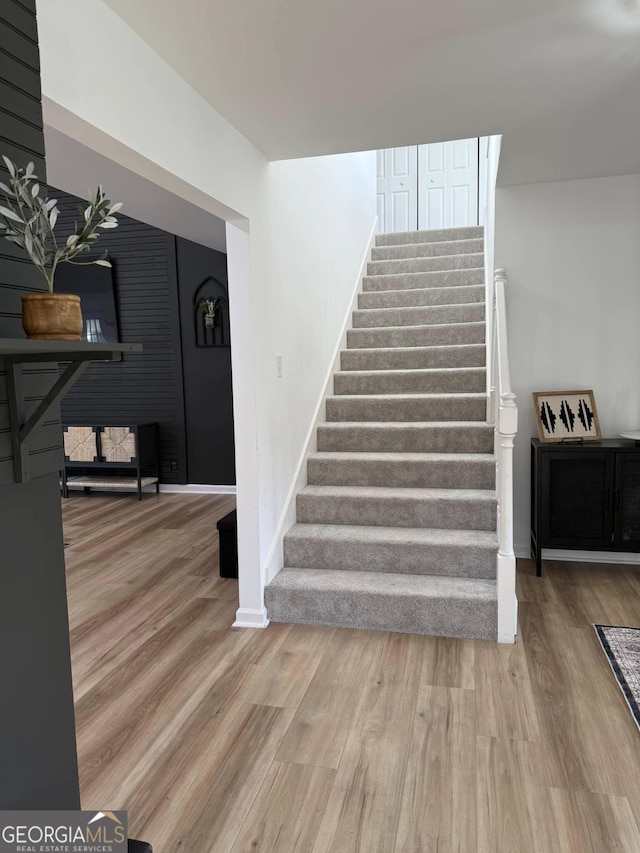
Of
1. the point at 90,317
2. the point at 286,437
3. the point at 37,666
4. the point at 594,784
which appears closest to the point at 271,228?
the point at 286,437

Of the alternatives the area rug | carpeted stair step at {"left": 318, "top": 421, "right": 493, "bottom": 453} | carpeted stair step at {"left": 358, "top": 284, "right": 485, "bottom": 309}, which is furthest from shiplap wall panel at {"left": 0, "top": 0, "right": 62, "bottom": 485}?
carpeted stair step at {"left": 358, "top": 284, "right": 485, "bottom": 309}

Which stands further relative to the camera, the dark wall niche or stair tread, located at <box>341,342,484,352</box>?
the dark wall niche

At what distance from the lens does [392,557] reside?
3.28 metres

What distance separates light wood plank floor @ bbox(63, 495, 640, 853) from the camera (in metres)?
1.77

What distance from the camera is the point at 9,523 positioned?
1.30 metres

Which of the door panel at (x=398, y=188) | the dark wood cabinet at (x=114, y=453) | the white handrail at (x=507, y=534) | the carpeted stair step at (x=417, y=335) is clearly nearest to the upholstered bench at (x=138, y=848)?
the white handrail at (x=507, y=534)

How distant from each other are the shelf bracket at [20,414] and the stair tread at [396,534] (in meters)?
2.23

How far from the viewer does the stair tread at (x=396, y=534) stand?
3236 mm

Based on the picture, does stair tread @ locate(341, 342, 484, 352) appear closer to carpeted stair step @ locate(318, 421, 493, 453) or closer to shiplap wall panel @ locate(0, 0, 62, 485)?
carpeted stair step @ locate(318, 421, 493, 453)

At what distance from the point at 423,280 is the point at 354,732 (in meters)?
4.11

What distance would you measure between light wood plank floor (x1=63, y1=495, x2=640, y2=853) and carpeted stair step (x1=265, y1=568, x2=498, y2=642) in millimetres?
79

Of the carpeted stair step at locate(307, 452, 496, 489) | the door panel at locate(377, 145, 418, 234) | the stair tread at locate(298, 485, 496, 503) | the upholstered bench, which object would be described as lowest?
the upholstered bench

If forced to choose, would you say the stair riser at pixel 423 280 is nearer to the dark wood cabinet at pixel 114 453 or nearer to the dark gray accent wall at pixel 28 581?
the dark wood cabinet at pixel 114 453

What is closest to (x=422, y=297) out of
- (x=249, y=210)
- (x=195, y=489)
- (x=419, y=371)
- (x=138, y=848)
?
(x=419, y=371)
